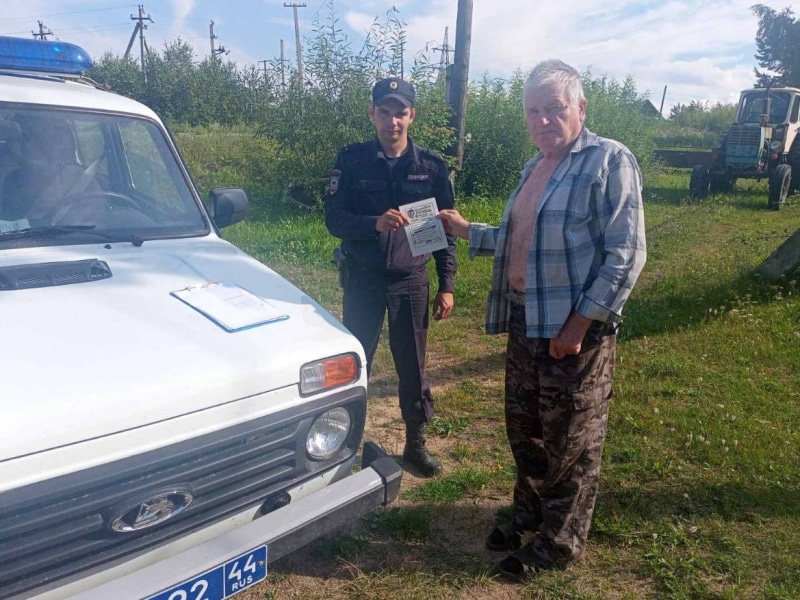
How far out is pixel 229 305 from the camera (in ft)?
7.61

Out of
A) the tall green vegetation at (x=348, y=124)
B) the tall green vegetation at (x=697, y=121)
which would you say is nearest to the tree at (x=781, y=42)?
the tall green vegetation at (x=697, y=121)

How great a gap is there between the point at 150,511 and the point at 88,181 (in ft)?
5.63

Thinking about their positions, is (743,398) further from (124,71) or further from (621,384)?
(124,71)

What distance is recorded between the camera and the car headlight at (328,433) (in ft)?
7.22

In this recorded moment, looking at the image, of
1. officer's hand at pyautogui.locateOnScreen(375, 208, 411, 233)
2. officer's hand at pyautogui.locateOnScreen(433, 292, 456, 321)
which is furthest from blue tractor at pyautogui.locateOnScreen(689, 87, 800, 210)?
officer's hand at pyautogui.locateOnScreen(375, 208, 411, 233)

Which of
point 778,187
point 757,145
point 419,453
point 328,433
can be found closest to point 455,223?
point 328,433

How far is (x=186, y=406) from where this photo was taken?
1.83 m

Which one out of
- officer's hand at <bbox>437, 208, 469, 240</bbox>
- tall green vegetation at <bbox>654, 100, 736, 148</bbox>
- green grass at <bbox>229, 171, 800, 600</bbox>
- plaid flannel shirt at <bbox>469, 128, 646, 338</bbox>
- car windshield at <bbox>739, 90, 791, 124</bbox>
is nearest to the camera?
plaid flannel shirt at <bbox>469, 128, 646, 338</bbox>

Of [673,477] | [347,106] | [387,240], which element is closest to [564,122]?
[387,240]

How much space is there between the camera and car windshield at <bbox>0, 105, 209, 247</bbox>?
262cm

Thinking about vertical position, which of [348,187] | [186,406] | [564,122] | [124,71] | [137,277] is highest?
[124,71]

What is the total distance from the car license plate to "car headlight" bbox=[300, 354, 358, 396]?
0.52 metres

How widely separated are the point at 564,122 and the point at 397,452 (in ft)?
7.12

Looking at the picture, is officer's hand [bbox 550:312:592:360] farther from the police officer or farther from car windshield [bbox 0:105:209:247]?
car windshield [bbox 0:105:209:247]
